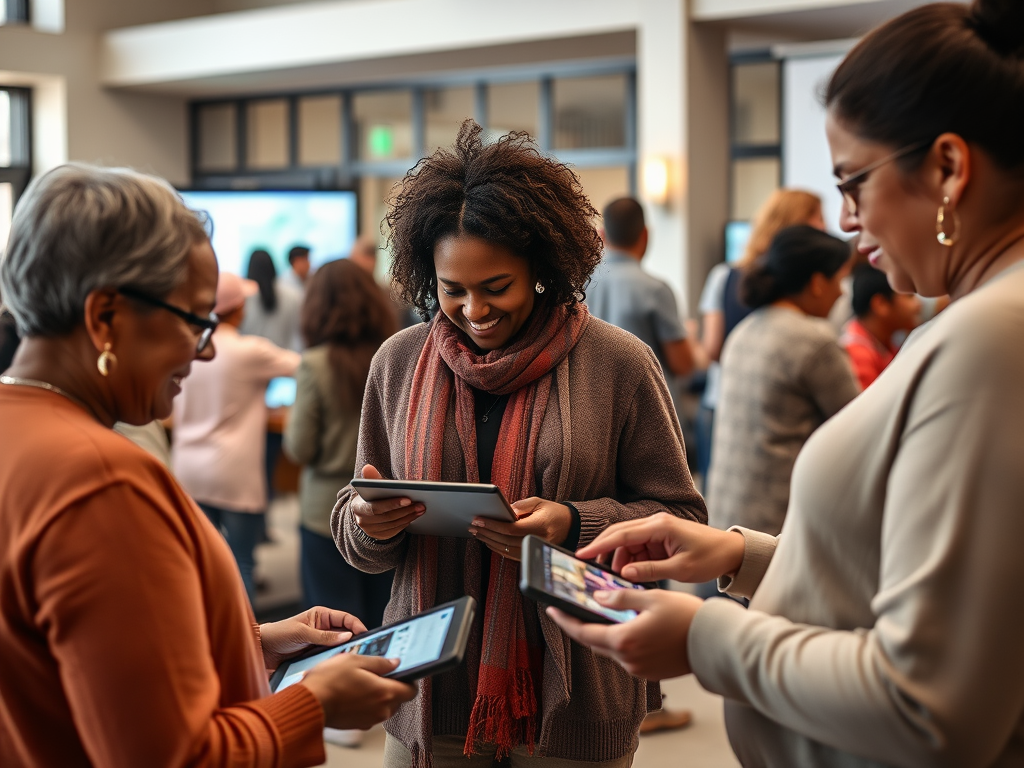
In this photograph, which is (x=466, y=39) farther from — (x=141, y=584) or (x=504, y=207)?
(x=141, y=584)

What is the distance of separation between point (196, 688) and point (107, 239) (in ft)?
1.56

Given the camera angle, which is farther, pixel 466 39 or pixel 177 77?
pixel 177 77

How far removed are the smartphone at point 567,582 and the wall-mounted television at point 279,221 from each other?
801cm

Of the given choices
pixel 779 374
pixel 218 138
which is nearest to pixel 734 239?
pixel 779 374

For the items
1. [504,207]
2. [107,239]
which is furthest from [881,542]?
[504,207]

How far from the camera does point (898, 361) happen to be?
103cm

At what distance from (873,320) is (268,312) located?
3.62m

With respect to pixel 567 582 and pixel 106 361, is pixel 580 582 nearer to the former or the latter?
pixel 567 582

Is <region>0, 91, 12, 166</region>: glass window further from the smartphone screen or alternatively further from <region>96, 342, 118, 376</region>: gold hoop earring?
the smartphone screen

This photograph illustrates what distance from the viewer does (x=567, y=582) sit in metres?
1.22

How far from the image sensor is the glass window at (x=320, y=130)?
33.6 ft

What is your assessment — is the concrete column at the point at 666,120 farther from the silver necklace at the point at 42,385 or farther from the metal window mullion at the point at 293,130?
the silver necklace at the point at 42,385

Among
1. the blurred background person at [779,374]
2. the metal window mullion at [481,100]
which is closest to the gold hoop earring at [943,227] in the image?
the blurred background person at [779,374]

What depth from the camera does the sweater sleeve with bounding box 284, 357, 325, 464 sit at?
3.75 meters
